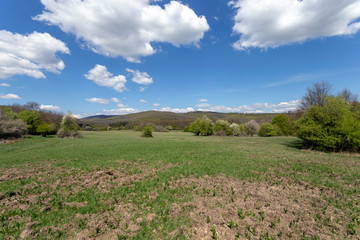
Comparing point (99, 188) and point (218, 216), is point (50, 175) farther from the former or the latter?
point (218, 216)

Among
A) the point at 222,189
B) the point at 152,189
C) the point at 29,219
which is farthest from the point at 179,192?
the point at 29,219

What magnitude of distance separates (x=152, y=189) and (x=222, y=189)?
3.75 m

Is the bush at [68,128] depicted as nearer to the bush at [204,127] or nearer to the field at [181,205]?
the field at [181,205]

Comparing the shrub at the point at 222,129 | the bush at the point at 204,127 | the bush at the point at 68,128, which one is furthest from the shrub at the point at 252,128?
the bush at the point at 68,128

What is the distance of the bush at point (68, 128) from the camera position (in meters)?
46.2

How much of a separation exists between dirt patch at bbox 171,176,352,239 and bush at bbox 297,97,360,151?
16510 mm

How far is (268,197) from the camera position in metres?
6.78

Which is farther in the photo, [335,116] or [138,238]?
[335,116]

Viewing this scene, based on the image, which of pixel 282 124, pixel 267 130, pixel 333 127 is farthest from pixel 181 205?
pixel 282 124

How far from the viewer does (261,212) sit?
5520mm

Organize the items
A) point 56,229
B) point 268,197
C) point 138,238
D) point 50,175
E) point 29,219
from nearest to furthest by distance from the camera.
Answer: point 138,238 → point 56,229 → point 29,219 → point 268,197 → point 50,175

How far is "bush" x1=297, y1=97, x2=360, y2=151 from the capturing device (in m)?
17.9

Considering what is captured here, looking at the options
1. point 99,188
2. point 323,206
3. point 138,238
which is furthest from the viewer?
point 99,188

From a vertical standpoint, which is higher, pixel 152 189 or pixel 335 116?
pixel 335 116
